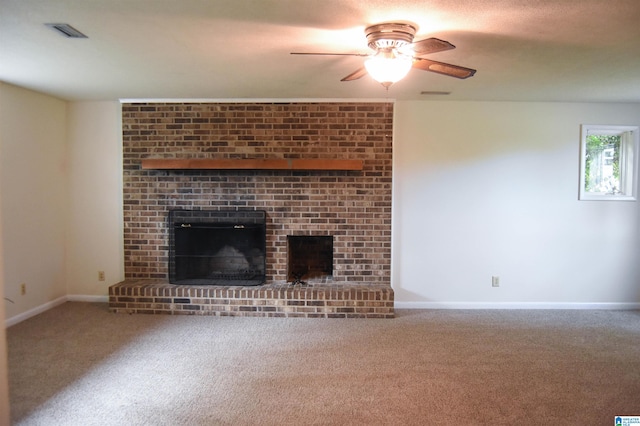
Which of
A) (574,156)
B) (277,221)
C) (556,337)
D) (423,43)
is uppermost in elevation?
(423,43)

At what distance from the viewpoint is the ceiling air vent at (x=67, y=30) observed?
90.2 inches

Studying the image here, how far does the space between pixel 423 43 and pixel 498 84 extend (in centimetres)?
187

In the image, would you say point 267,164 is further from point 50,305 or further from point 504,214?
point 50,305

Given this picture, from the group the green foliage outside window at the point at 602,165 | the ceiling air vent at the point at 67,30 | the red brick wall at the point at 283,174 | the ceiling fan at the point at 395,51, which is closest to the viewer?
the ceiling fan at the point at 395,51

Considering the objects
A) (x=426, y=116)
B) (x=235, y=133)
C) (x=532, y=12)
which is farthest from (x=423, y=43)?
(x=235, y=133)

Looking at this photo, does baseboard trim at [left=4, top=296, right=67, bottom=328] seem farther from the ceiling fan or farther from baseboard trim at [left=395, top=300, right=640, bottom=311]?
the ceiling fan

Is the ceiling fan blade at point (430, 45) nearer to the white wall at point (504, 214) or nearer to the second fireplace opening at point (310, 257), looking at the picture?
the white wall at point (504, 214)

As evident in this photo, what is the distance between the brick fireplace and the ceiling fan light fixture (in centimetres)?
204

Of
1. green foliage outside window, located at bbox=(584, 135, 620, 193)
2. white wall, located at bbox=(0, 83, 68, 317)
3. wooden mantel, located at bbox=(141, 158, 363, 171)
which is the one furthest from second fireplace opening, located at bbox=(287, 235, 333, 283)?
green foliage outside window, located at bbox=(584, 135, 620, 193)

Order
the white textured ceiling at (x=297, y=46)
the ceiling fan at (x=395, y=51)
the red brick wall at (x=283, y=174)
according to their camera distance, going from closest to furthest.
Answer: the white textured ceiling at (x=297, y=46) → the ceiling fan at (x=395, y=51) → the red brick wall at (x=283, y=174)

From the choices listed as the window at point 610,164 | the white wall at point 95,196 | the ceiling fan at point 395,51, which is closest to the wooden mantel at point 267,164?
the white wall at point 95,196

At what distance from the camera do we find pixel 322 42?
8.21 feet

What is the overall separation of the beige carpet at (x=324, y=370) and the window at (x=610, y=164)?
4.65ft

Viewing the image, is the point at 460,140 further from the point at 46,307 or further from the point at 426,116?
the point at 46,307
